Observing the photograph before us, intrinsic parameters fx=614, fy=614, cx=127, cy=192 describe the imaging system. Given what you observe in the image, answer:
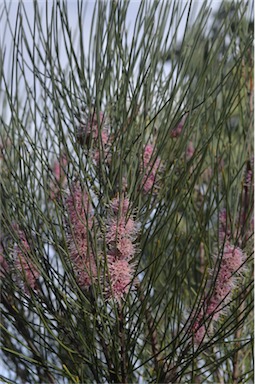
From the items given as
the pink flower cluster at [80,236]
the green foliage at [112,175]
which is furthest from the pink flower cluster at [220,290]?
the pink flower cluster at [80,236]

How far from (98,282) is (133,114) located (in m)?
0.16

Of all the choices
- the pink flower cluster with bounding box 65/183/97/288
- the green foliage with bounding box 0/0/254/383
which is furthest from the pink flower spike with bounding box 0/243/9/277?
the pink flower cluster with bounding box 65/183/97/288

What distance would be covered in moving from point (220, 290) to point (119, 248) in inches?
4.6

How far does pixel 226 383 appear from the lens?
83cm

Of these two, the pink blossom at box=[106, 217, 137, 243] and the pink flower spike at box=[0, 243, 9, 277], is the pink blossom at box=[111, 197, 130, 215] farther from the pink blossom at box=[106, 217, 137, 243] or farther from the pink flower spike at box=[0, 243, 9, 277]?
the pink flower spike at box=[0, 243, 9, 277]

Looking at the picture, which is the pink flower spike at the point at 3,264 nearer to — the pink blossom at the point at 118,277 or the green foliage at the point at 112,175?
the green foliage at the point at 112,175

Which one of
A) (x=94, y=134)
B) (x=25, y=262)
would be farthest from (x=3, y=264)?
(x=94, y=134)

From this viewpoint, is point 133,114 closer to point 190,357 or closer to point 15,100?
point 15,100

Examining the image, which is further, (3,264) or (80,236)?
(3,264)

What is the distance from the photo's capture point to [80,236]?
571 mm

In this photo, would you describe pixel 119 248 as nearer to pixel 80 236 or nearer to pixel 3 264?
pixel 80 236

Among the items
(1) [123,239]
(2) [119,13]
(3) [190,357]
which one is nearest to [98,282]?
(1) [123,239]

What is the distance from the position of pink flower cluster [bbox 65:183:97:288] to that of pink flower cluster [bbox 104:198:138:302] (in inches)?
0.7

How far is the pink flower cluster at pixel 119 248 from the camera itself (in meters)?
0.57
